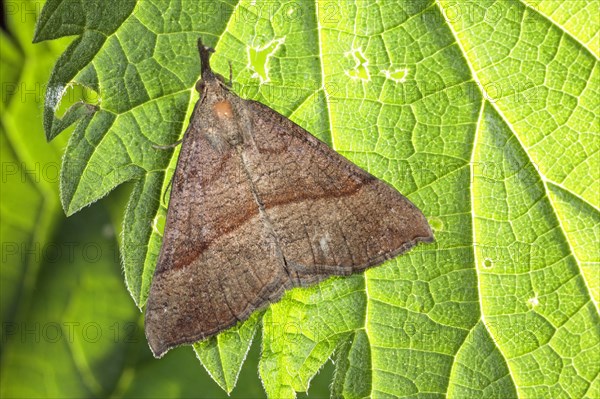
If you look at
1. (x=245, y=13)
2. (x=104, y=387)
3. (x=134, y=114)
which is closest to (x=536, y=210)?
(x=245, y=13)

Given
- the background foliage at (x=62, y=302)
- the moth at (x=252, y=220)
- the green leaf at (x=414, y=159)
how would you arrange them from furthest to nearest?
1. the background foliage at (x=62, y=302)
2. the moth at (x=252, y=220)
3. the green leaf at (x=414, y=159)

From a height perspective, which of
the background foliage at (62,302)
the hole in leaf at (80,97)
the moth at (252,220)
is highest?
the hole in leaf at (80,97)

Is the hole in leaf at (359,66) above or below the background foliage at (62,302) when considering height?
above

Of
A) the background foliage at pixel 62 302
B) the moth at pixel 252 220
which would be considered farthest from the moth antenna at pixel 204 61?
the background foliage at pixel 62 302

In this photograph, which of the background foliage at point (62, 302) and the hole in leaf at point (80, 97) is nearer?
the hole in leaf at point (80, 97)

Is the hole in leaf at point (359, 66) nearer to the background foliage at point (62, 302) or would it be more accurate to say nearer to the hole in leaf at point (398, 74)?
the hole in leaf at point (398, 74)

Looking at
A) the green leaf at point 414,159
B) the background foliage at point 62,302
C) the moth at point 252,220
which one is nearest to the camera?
the green leaf at point 414,159

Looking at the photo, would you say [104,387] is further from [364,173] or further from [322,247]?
[364,173]
